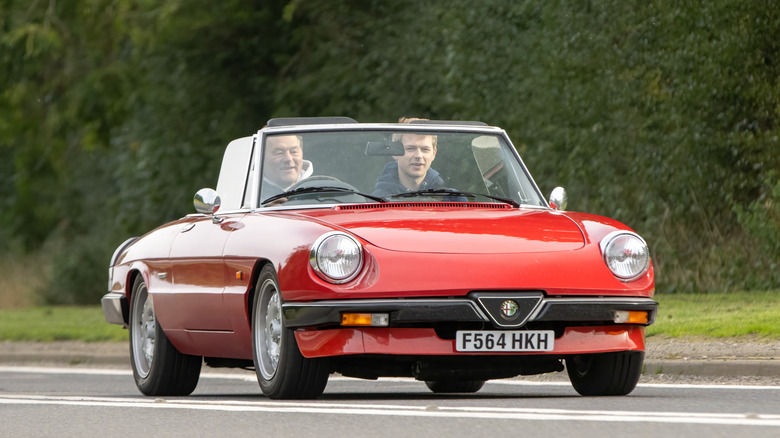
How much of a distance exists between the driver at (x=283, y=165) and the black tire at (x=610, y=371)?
195 centimetres

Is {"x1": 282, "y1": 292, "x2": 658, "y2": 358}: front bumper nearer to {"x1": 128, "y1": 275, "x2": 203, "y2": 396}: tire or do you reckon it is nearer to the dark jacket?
the dark jacket

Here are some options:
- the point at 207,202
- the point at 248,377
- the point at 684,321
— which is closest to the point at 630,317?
the point at 207,202

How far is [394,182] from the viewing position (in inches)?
377

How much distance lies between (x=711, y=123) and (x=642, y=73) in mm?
1204

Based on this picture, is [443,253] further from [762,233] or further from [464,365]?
[762,233]

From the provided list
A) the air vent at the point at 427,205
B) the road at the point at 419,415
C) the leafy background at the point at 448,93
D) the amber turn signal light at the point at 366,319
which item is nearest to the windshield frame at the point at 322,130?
the air vent at the point at 427,205

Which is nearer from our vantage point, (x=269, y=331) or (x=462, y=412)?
(x=462, y=412)

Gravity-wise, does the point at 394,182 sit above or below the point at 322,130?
below

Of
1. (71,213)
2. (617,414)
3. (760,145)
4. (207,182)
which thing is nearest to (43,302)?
(207,182)

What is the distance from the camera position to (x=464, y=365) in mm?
8555

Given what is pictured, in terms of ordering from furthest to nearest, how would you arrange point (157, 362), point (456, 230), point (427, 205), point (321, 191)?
1. point (157, 362)
2. point (321, 191)
3. point (427, 205)
4. point (456, 230)

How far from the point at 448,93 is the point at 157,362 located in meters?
13.5

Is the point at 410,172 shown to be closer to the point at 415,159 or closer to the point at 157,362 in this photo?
the point at 415,159

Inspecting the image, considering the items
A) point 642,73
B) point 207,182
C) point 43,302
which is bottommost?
point 43,302
